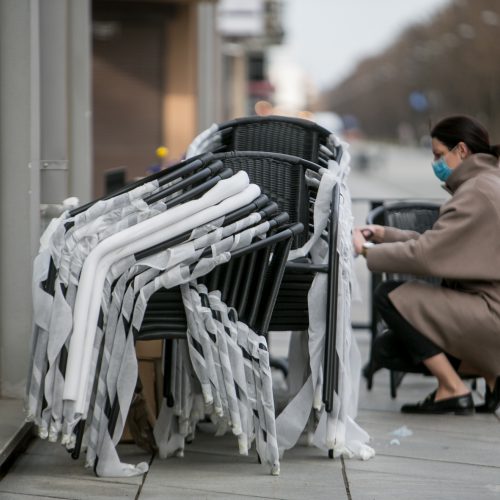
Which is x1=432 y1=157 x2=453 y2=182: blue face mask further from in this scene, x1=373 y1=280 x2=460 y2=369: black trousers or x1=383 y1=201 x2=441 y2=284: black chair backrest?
x1=383 y1=201 x2=441 y2=284: black chair backrest

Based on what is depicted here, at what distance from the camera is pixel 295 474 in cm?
474

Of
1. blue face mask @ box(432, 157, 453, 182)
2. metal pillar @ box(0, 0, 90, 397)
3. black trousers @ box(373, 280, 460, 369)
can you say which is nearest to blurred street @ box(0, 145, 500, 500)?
black trousers @ box(373, 280, 460, 369)

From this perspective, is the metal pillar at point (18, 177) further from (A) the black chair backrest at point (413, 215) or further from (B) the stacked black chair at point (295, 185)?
(A) the black chair backrest at point (413, 215)

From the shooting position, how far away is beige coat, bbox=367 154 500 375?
18.1 feet

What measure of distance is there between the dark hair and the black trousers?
0.76 metres

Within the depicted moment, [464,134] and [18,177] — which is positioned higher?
[464,134]

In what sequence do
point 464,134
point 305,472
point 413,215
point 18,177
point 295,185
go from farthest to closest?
point 413,215
point 464,134
point 18,177
point 295,185
point 305,472

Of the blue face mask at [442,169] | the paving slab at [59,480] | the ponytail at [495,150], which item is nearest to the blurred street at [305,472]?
the paving slab at [59,480]

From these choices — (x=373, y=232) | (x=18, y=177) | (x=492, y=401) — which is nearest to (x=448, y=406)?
(x=492, y=401)

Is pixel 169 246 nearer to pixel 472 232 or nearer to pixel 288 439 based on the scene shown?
pixel 288 439

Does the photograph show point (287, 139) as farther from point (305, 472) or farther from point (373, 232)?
point (305, 472)

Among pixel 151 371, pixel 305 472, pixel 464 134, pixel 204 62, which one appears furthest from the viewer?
pixel 204 62

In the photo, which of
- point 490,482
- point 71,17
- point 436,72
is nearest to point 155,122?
point 71,17

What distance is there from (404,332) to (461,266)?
1.60ft
